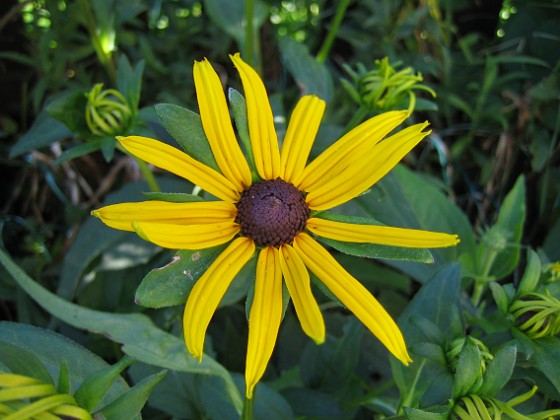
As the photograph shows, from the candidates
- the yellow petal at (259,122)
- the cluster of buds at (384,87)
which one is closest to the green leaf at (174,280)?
the yellow petal at (259,122)

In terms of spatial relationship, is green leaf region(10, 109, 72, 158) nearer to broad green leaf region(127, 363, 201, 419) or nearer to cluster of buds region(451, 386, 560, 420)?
broad green leaf region(127, 363, 201, 419)

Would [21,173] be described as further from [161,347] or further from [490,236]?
[490,236]

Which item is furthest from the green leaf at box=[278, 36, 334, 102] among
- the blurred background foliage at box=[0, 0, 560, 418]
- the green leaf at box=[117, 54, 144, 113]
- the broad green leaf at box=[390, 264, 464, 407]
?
the broad green leaf at box=[390, 264, 464, 407]

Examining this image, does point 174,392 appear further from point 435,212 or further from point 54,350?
point 435,212

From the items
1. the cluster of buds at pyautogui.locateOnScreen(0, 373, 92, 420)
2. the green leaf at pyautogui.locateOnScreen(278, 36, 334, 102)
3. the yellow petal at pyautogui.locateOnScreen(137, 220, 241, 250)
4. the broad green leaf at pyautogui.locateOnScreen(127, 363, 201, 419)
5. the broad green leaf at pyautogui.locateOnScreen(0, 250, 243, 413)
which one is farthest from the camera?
the green leaf at pyautogui.locateOnScreen(278, 36, 334, 102)

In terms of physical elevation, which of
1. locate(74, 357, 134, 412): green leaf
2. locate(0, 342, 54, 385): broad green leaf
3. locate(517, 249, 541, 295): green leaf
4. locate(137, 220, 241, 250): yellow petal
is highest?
locate(137, 220, 241, 250): yellow petal
